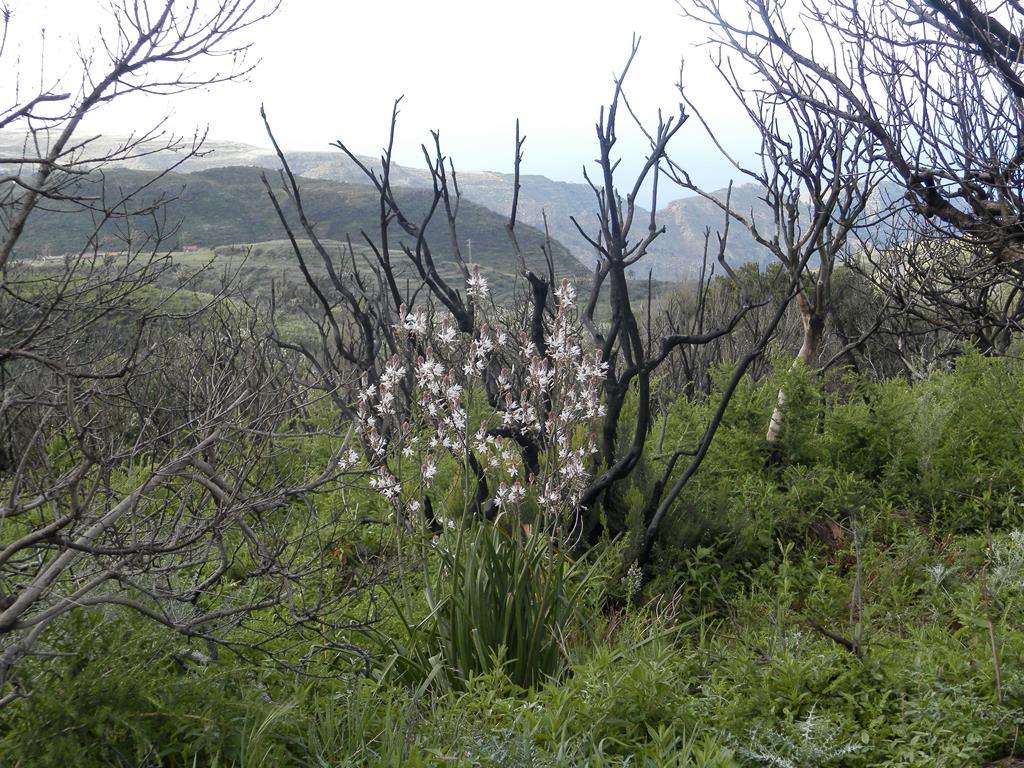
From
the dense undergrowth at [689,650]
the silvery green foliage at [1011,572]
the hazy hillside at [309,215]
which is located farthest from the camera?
the hazy hillside at [309,215]

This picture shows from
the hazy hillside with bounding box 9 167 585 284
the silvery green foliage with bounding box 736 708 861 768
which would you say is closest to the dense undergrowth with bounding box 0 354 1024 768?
the silvery green foliage with bounding box 736 708 861 768

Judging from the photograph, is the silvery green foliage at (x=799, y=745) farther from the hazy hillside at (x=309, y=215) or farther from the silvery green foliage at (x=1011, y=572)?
the hazy hillside at (x=309, y=215)

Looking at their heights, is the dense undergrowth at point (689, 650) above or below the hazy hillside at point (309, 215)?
below

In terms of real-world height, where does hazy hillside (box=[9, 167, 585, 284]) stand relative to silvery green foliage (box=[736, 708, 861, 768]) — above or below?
above

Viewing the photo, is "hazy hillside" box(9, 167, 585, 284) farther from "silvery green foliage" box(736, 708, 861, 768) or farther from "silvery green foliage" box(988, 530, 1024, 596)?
"silvery green foliage" box(736, 708, 861, 768)

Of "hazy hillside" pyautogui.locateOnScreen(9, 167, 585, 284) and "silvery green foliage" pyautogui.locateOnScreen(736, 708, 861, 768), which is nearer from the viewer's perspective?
"silvery green foliage" pyautogui.locateOnScreen(736, 708, 861, 768)

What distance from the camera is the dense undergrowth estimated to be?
8.75 feet

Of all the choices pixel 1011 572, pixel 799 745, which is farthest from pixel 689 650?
pixel 1011 572

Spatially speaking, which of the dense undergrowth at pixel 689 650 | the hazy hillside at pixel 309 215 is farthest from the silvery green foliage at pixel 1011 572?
the hazy hillside at pixel 309 215

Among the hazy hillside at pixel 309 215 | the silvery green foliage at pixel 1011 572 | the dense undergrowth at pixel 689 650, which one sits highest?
the hazy hillside at pixel 309 215

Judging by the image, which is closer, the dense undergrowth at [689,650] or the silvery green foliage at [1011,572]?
the dense undergrowth at [689,650]

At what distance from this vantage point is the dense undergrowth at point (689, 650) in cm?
267

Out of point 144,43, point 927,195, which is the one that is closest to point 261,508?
point 144,43

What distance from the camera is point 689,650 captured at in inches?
151
